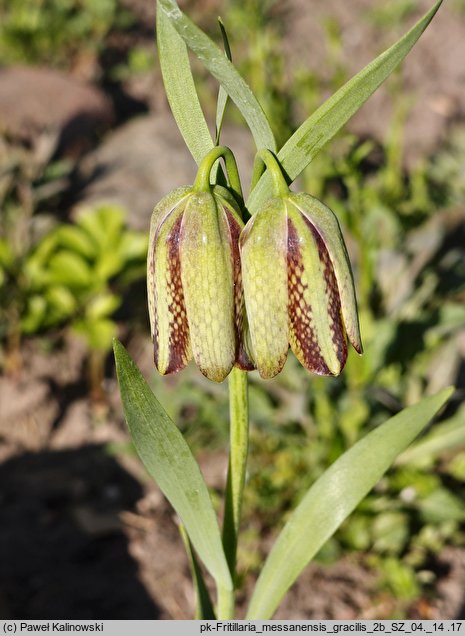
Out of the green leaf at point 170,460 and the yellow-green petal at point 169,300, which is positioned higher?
the yellow-green petal at point 169,300

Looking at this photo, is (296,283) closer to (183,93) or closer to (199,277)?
(199,277)

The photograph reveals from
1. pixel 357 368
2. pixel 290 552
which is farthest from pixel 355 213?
pixel 290 552

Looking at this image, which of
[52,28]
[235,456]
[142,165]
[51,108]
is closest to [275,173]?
[235,456]

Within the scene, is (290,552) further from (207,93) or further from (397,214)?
(207,93)

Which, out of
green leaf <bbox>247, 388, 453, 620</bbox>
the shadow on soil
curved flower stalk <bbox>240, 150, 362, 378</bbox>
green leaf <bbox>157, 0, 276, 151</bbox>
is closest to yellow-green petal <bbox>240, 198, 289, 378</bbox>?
curved flower stalk <bbox>240, 150, 362, 378</bbox>

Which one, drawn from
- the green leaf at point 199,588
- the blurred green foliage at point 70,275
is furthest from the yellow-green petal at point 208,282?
the blurred green foliage at point 70,275

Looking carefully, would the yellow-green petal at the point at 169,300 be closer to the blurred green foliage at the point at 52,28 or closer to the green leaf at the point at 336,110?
the green leaf at the point at 336,110
